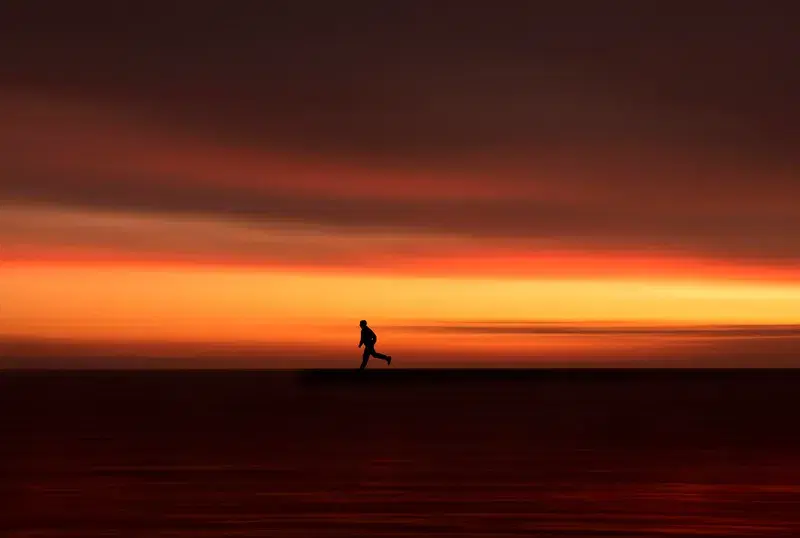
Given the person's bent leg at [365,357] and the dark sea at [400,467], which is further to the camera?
the person's bent leg at [365,357]

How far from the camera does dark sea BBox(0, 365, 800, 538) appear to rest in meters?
14.5

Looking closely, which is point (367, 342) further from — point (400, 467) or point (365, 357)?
point (400, 467)

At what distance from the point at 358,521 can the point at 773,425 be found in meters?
13.8

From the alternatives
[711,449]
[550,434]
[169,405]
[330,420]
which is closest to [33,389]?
[169,405]

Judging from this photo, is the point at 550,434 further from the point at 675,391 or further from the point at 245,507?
the point at 675,391

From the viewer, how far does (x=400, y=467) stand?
19.0 m

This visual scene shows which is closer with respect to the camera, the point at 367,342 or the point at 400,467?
the point at 400,467

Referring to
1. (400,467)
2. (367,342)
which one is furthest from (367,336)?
(400,467)

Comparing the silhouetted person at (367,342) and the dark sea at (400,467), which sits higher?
the silhouetted person at (367,342)

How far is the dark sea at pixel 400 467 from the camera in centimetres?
1445

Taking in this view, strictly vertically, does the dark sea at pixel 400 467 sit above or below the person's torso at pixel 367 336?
below

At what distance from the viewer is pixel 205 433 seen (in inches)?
958

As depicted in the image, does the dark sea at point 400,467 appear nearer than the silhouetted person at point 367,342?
Yes

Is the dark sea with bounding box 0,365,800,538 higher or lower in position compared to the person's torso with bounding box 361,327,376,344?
lower
